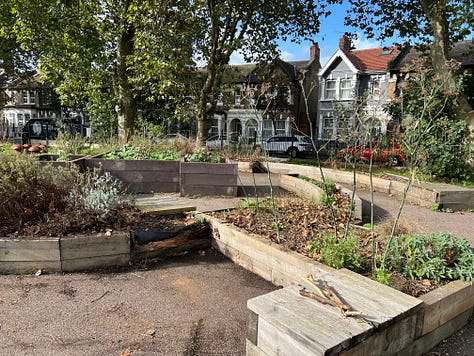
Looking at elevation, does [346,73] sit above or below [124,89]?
above

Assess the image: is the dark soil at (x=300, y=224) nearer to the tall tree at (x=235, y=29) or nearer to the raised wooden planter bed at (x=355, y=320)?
the raised wooden planter bed at (x=355, y=320)

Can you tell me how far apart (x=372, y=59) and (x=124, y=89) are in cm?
2310

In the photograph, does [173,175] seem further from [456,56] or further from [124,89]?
[456,56]

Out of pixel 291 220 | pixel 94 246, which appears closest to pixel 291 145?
pixel 291 220

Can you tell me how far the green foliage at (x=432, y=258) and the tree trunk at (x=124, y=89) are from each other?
12021 millimetres

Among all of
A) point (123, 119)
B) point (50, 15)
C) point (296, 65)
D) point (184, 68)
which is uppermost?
point (296, 65)

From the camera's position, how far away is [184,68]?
12758mm

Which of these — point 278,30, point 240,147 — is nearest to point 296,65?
point 278,30

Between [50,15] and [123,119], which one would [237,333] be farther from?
[50,15]

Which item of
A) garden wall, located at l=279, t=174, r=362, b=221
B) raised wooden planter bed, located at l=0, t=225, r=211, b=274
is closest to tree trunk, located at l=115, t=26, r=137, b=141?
garden wall, located at l=279, t=174, r=362, b=221

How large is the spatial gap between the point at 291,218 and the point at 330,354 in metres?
2.90

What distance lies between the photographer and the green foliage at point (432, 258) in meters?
2.98

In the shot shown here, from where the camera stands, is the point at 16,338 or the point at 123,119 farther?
the point at 123,119

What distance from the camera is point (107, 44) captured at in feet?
46.6
